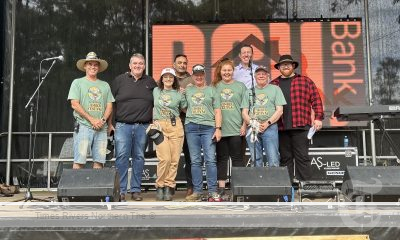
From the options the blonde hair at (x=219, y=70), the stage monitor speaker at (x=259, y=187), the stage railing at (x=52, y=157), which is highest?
the blonde hair at (x=219, y=70)

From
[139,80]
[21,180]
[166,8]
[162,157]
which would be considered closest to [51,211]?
[162,157]

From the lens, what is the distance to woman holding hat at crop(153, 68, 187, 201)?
4.13 meters

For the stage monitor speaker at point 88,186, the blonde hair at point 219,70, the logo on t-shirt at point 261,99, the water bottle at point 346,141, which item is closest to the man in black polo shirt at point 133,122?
the blonde hair at point 219,70

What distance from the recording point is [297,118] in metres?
4.15

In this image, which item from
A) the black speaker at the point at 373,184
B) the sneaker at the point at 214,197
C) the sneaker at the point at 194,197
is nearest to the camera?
the black speaker at the point at 373,184

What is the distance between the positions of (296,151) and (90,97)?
190 centimetres

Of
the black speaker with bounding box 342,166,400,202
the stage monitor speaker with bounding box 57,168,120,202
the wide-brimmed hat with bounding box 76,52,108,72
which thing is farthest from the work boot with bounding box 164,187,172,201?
the black speaker with bounding box 342,166,400,202

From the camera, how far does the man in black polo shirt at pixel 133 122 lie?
414 cm

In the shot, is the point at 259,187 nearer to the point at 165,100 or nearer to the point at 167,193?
the point at 167,193

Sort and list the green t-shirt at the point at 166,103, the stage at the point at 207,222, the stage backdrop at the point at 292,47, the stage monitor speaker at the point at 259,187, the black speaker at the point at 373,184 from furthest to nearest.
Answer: the stage backdrop at the point at 292,47, the green t-shirt at the point at 166,103, the stage monitor speaker at the point at 259,187, the black speaker at the point at 373,184, the stage at the point at 207,222

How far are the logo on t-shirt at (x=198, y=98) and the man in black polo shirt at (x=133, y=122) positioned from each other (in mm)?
409

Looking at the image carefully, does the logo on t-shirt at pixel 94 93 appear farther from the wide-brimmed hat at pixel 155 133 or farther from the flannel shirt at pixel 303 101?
the flannel shirt at pixel 303 101

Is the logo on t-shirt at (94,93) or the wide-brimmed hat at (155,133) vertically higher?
the logo on t-shirt at (94,93)

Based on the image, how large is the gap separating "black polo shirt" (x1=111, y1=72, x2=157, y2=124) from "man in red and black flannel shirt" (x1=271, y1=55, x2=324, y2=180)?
4.03 ft
